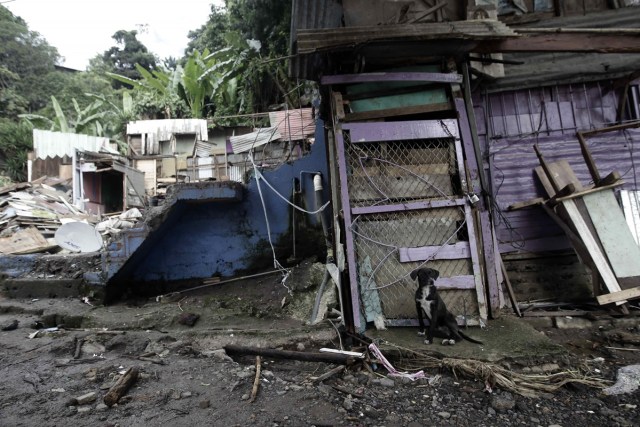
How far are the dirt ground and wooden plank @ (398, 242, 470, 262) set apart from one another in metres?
1.04

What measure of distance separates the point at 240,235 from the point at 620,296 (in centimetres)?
573

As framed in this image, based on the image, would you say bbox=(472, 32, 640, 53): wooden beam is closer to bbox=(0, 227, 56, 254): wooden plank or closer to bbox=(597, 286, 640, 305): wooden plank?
bbox=(597, 286, 640, 305): wooden plank

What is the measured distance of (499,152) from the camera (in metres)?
5.35

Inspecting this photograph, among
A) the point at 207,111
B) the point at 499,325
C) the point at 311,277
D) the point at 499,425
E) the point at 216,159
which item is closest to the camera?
the point at 499,425

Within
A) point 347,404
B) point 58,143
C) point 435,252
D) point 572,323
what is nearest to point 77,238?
point 347,404

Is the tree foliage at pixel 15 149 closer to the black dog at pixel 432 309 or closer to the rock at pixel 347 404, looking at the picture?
the black dog at pixel 432 309

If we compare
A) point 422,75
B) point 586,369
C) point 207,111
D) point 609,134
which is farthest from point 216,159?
point 586,369

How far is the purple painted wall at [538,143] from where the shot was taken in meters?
5.20

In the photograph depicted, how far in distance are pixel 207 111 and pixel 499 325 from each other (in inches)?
781

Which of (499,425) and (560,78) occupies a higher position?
(560,78)

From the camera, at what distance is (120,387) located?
294cm

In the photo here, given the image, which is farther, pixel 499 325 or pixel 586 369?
pixel 499 325

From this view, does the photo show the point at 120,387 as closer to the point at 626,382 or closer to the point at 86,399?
the point at 86,399

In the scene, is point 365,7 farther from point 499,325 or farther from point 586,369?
point 586,369
